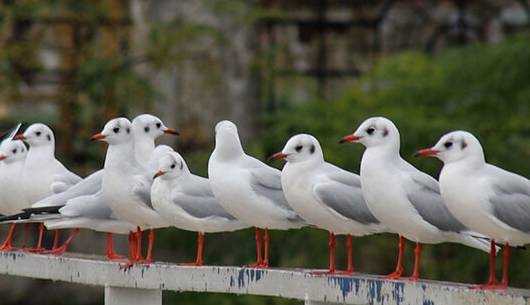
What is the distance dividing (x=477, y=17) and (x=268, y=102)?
3103mm

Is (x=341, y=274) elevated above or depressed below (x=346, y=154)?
below

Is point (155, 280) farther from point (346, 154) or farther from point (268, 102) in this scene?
point (268, 102)

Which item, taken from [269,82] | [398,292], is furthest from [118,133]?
[269,82]

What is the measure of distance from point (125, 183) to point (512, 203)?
2.13m

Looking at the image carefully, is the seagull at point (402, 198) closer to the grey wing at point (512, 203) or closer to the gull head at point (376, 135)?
the gull head at point (376, 135)

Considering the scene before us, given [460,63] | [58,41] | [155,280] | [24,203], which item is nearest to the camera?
[155,280]

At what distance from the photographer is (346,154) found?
14914mm

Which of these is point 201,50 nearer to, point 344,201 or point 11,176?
point 11,176

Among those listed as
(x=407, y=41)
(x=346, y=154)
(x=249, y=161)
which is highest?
(x=407, y=41)

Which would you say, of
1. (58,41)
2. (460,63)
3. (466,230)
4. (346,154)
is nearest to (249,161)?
(466,230)

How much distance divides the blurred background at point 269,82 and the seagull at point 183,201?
645cm

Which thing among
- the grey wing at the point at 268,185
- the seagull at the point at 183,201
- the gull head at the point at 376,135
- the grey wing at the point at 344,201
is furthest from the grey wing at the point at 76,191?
the gull head at the point at 376,135

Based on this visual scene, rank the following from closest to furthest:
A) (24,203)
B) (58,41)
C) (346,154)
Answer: (24,203) → (346,154) → (58,41)

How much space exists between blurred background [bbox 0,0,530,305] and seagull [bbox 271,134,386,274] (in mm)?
6695
